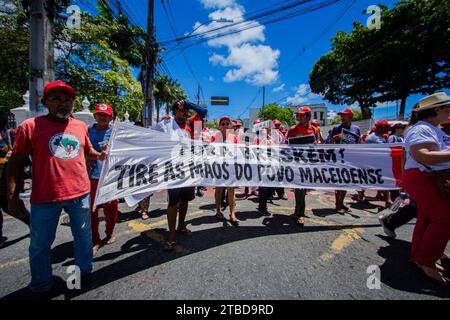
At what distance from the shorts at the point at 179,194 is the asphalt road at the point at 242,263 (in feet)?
2.07

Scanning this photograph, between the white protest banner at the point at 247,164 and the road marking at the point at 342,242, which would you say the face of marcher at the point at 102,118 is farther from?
the road marking at the point at 342,242

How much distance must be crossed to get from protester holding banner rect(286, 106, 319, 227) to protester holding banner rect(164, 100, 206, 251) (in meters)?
1.73

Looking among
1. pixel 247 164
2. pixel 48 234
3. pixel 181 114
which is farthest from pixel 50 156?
pixel 247 164

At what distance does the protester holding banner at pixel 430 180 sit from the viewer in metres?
2.11

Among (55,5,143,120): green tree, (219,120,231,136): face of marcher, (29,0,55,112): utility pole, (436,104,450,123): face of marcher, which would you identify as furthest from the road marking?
(55,5,143,120): green tree

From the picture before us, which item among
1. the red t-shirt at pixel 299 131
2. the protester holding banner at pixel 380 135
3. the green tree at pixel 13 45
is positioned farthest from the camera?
the green tree at pixel 13 45

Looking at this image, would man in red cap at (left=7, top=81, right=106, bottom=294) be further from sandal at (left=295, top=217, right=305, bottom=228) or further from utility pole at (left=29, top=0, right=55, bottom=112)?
utility pole at (left=29, top=0, right=55, bottom=112)

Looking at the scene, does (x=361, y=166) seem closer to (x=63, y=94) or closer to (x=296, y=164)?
(x=296, y=164)

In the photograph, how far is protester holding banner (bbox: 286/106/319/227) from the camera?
12.2ft

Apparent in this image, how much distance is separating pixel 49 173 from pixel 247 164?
2601 mm

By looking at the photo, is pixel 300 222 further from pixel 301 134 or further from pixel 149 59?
pixel 149 59

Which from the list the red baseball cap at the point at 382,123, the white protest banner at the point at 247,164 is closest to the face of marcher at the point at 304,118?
the white protest banner at the point at 247,164

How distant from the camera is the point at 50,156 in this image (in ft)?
5.96

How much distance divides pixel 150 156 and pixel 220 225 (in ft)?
5.68
